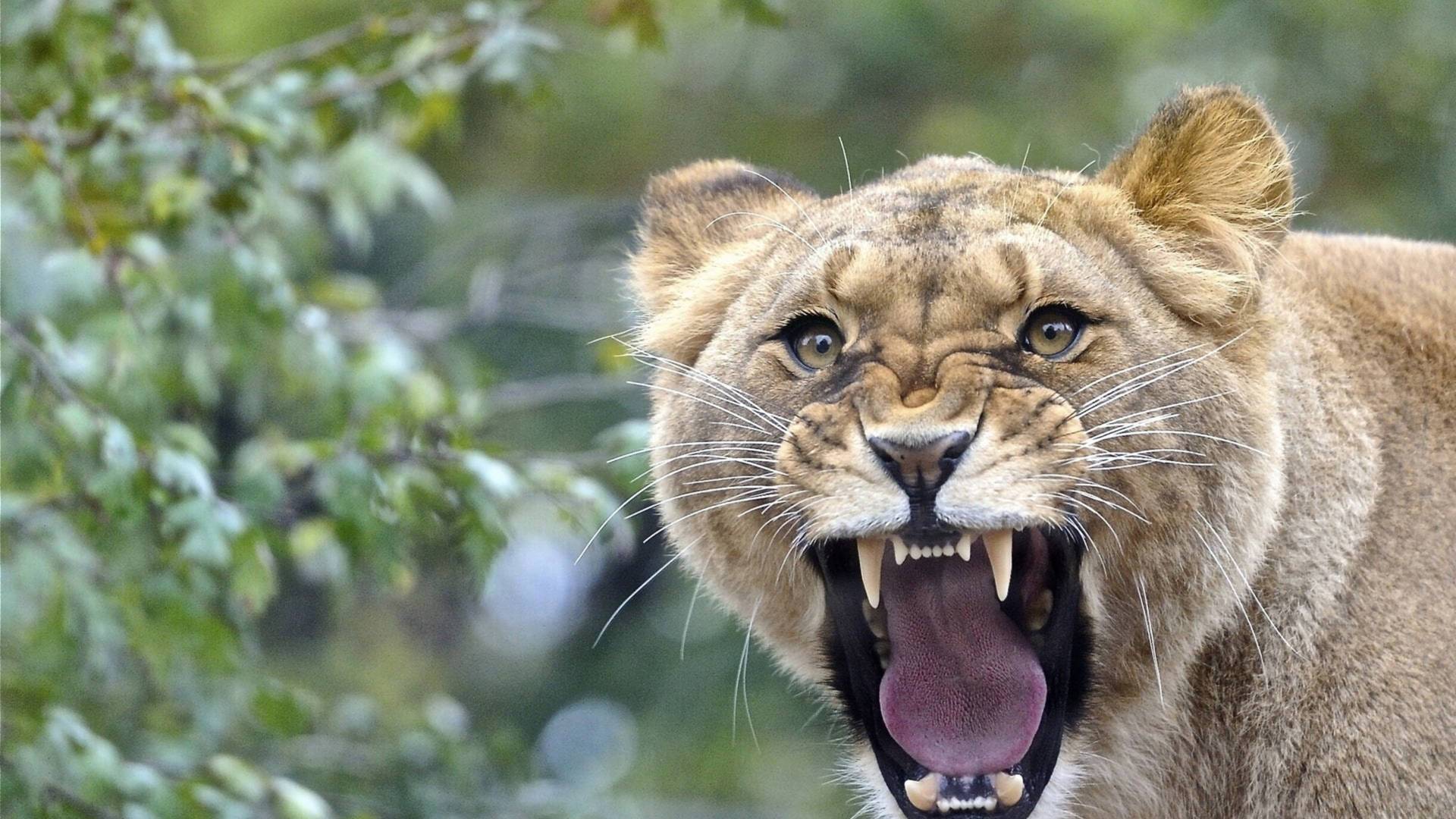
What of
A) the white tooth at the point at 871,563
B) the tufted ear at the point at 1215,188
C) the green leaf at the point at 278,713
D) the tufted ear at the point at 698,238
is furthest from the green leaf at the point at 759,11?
the green leaf at the point at 278,713

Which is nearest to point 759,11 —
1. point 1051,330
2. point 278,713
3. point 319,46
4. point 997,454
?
point 319,46

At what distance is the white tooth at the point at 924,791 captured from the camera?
3.70 meters

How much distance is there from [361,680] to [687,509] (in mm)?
11797

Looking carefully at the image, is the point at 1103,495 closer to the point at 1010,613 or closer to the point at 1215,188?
the point at 1010,613

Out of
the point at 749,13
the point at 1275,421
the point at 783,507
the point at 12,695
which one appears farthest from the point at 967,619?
the point at 12,695

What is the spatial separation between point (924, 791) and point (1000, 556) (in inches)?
20.3

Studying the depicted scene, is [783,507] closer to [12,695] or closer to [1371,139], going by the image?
[12,695]

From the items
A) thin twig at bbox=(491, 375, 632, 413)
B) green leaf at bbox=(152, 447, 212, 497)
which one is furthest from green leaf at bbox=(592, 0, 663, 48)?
green leaf at bbox=(152, 447, 212, 497)

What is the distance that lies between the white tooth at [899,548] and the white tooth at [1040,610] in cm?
38

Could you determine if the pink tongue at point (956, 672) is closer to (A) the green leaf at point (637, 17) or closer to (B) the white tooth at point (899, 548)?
(B) the white tooth at point (899, 548)

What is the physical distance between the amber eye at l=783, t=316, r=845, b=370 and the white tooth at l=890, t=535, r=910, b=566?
418 millimetres

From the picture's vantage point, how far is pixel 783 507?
3.69 meters

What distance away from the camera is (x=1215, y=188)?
3.90 metres

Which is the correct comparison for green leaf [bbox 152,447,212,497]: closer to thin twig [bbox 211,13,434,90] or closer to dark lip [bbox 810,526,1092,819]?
thin twig [bbox 211,13,434,90]
